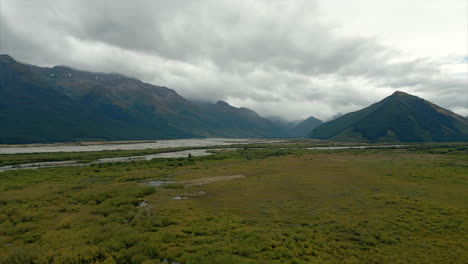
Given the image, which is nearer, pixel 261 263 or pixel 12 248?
pixel 261 263

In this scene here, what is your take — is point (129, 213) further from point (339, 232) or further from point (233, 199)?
point (339, 232)

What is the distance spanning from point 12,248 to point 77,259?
7.26m

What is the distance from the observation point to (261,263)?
17234mm

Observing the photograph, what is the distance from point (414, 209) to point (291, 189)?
1760cm

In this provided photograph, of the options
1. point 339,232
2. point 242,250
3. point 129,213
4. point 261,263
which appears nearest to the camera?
point 261,263

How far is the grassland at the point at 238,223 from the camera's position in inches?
727

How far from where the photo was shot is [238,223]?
25.5 meters

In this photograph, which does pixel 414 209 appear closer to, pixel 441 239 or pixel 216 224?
pixel 441 239

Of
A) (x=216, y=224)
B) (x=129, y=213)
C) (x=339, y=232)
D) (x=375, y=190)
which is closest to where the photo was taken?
(x=339, y=232)

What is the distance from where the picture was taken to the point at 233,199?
35906mm

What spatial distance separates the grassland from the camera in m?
18.5

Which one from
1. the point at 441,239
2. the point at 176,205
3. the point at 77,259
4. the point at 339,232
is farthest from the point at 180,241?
the point at 441,239

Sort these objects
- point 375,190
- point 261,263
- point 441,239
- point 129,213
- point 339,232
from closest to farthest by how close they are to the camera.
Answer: point 261,263, point 441,239, point 339,232, point 129,213, point 375,190

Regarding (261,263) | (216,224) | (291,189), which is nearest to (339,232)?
(261,263)
